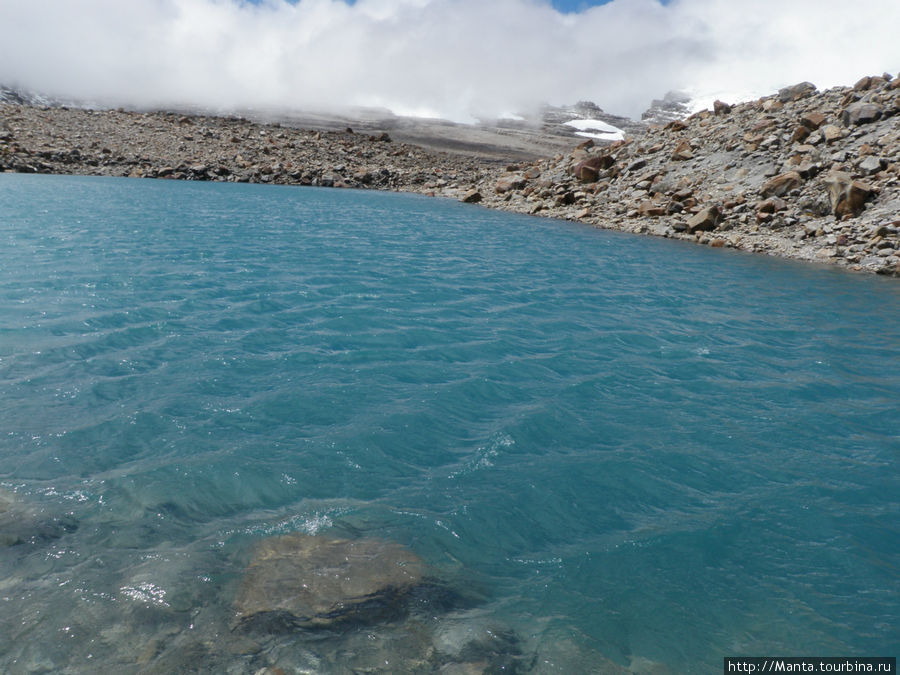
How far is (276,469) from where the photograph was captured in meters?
6.56

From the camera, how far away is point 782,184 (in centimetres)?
2591

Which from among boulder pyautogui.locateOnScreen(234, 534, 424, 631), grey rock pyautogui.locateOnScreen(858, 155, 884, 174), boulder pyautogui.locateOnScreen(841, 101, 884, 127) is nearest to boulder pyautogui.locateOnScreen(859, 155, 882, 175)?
grey rock pyautogui.locateOnScreen(858, 155, 884, 174)

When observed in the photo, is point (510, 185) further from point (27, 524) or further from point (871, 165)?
point (27, 524)

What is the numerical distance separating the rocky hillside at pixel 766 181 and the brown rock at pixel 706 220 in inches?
2.0

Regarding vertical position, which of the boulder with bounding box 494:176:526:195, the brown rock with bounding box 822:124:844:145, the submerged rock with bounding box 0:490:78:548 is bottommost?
the submerged rock with bounding box 0:490:78:548

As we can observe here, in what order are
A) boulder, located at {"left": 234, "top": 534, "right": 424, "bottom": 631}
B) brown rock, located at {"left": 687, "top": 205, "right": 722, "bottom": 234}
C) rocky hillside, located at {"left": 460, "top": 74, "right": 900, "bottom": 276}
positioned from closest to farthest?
1. boulder, located at {"left": 234, "top": 534, "right": 424, "bottom": 631}
2. rocky hillside, located at {"left": 460, "top": 74, "right": 900, "bottom": 276}
3. brown rock, located at {"left": 687, "top": 205, "right": 722, "bottom": 234}

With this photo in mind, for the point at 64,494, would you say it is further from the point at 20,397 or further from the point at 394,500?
the point at 394,500

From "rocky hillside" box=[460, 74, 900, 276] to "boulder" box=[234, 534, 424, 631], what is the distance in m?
21.7

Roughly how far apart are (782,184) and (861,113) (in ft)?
17.8

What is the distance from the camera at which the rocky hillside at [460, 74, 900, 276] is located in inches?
904

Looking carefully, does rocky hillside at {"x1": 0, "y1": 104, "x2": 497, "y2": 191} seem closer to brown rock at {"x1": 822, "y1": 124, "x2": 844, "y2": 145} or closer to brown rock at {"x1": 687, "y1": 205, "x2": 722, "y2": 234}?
brown rock at {"x1": 687, "y1": 205, "x2": 722, "y2": 234}

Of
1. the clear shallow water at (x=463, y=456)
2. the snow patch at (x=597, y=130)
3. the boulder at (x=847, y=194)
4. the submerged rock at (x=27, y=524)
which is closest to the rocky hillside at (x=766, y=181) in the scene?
A: the boulder at (x=847, y=194)

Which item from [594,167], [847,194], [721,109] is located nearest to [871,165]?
[847,194]

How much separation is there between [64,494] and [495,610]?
4.29m
